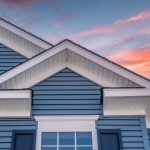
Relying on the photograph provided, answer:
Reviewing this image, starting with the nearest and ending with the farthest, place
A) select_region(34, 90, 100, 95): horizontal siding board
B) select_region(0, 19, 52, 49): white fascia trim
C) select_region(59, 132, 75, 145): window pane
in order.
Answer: select_region(59, 132, 75, 145): window pane
select_region(34, 90, 100, 95): horizontal siding board
select_region(0, 19, 52, 49): white fascia trim

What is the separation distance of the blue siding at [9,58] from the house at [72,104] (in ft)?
5.39

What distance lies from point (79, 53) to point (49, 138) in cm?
231

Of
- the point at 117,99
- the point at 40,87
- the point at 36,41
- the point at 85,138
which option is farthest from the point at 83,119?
the point at 36,41

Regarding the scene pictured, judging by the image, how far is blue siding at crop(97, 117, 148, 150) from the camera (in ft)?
22.5

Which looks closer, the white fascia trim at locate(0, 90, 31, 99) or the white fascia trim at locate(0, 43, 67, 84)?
the white fascia trim at locate(0, 90, 31, 99)

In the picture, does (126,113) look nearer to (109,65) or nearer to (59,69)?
(109,65)

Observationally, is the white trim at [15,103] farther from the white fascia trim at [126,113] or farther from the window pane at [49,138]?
the white fascia trim at [126,113]

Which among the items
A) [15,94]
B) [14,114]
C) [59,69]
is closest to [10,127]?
[14,114]

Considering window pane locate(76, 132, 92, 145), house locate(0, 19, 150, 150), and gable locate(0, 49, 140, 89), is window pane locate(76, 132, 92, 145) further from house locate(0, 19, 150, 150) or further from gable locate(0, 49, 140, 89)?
gable locate(0, 49, 140, 89)

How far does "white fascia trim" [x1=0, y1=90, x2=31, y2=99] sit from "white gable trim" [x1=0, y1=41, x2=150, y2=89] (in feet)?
1.26

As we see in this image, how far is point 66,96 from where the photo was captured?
24.8 feet

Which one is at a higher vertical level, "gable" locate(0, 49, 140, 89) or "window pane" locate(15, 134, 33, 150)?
"gable" locate(0, 49, 140, 89)

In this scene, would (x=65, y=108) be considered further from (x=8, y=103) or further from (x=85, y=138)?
(x=8, y=103)

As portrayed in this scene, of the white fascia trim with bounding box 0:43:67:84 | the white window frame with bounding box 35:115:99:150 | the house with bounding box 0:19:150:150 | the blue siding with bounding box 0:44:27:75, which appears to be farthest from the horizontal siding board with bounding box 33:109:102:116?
the blue siding with bounding box 0:44:27:75
